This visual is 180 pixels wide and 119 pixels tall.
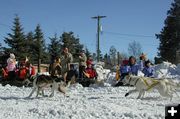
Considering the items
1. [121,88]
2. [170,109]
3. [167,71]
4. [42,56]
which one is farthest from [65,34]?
[170,109]

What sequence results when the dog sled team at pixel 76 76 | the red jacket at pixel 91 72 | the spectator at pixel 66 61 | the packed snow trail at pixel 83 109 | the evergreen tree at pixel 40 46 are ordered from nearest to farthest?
1. the packed snow trail at pixel 83 109
2. the dog sled team at pixel 76 76
3. the spectator at pixel 66 61
4. the red jacket at pixel 91 72
5. the evergreen tree at pixel 40 46

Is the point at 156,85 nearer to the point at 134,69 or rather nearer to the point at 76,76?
the point at 134,69

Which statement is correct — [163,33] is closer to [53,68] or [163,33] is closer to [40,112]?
[53,68]

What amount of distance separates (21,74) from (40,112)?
30.7 ft

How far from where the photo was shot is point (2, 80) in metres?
19.6

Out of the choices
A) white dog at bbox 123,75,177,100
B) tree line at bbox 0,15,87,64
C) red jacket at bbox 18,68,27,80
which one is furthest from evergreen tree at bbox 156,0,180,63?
white dog at bbox 123,75,177,100

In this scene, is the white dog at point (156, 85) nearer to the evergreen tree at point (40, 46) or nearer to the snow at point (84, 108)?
the snow at point (84, 108)

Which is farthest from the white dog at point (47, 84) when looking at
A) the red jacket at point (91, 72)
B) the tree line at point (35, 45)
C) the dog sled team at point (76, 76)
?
the tree line at point (35, 45)

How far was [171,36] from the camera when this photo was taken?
48.3 metres

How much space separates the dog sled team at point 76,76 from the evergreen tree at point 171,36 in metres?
28.8

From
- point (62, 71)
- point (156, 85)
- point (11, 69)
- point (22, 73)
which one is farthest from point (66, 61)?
point (156, 85)

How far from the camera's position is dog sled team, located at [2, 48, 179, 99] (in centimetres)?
1298

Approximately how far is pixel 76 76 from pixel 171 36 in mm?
31146

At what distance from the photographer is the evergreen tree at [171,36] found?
157 ft
